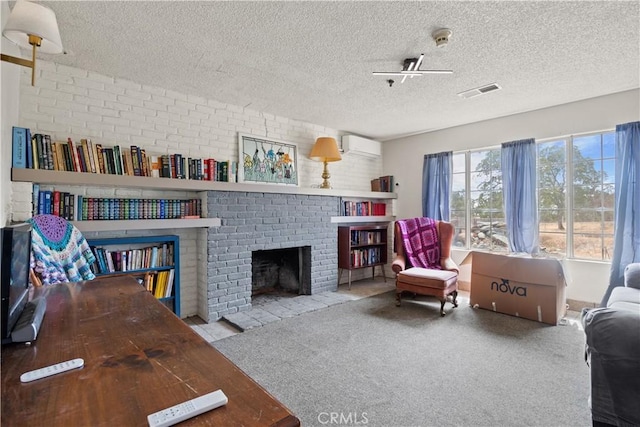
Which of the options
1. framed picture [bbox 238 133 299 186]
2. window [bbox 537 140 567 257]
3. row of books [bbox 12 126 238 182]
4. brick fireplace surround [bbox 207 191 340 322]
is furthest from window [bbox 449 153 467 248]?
row of books [bbox 12 126 238 182]

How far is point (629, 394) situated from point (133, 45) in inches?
138

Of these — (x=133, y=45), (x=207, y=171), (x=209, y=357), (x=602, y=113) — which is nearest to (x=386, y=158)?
(x=602, y=113)

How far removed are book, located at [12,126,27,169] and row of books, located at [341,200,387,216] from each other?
11.3ft

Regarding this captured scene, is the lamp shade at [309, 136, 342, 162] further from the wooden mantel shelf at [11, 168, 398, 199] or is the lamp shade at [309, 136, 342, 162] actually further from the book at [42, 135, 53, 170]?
the book at [42, 135, 53, 170]

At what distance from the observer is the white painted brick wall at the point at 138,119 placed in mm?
2518

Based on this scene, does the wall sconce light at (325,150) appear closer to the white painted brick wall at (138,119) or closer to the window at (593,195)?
the white painted brick wall at (138,119)

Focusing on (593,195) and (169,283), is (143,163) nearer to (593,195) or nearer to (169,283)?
(169,283)

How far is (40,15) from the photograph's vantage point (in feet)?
4.39

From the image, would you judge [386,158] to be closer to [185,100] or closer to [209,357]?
[185,100]

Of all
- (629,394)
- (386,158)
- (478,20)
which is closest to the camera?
(629,394)

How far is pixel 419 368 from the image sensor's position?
219cm

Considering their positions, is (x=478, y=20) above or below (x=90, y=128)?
above

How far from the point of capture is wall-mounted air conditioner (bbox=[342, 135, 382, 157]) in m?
4.68

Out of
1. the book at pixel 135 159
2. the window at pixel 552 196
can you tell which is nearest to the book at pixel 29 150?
the book at pixel 135 159
